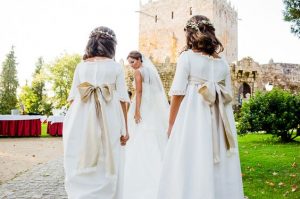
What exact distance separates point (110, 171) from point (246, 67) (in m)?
31.9

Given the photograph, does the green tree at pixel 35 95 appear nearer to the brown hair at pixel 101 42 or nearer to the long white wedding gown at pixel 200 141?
the brown hair at pixel 101 42

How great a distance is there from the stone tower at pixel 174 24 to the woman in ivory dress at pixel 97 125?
141 ft

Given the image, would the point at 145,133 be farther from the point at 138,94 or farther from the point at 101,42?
the point at 101,42

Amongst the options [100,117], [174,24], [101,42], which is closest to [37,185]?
[100,117]

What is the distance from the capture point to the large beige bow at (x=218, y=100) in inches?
120

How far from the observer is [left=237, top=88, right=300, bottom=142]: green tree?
39.3 feet

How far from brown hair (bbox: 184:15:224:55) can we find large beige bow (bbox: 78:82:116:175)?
104 cm

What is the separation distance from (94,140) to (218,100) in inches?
50.6

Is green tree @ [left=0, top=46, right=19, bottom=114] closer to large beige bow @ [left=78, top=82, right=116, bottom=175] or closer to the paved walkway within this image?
the paved walkway

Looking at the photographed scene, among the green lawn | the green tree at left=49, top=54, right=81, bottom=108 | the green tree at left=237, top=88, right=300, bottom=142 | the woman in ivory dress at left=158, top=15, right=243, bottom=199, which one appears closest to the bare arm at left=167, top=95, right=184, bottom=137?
the woman in ivory dress at left=158, top=15, right=243, bottom=199

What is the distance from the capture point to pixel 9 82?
182 feet

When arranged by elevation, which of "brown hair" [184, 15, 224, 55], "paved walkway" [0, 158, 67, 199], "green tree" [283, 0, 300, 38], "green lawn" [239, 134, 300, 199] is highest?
"green tree" [283, 0, 300, 38]

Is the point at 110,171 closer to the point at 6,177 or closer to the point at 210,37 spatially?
the point at 210,37

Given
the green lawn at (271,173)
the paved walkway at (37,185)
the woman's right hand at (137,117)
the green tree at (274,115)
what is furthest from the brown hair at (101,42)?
the green tree at (274,115)
